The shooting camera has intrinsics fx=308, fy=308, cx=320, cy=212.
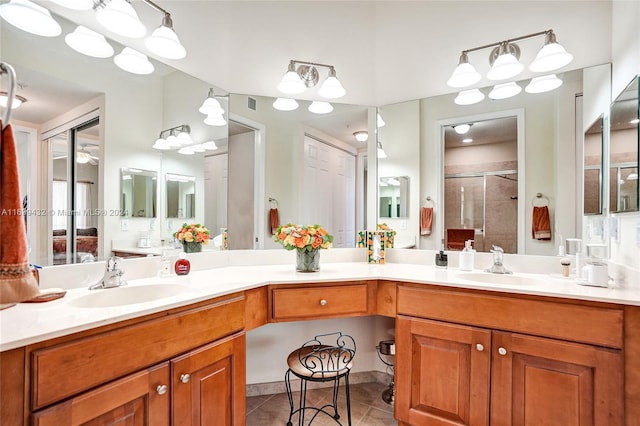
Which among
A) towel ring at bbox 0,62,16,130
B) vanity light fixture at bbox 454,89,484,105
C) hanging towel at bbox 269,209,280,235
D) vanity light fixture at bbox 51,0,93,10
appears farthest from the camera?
hanging towel at bbox 269,209,280,235

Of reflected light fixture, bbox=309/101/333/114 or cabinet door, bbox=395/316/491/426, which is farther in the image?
reflected light fixture, bbox=309/101/333/114

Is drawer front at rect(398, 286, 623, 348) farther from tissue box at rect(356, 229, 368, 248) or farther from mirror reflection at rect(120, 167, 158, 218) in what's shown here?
mirror reflection at rect(120, 167, 158, 218)

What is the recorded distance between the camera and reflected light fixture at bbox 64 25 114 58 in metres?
1.38

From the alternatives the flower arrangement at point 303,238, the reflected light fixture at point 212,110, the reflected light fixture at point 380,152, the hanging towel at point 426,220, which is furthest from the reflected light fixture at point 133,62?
the hanging towel at point 426,220

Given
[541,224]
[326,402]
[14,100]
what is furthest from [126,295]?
[541,224]

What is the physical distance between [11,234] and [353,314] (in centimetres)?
144

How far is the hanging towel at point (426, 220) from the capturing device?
86.4 inches

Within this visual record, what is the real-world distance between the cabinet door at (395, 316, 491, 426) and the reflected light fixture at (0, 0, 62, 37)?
6.93 feet

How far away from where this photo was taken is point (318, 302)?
166 cm

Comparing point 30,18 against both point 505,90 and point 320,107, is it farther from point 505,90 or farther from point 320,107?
point 505,90

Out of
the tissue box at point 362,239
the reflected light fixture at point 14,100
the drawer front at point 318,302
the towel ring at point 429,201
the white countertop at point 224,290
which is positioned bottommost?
the drawer front at point 318,302

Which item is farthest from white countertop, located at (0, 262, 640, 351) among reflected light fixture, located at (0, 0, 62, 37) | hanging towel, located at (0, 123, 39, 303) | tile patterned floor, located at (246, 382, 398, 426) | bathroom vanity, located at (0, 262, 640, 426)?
reflected light fixture, located at (0, 0, 62, 37)

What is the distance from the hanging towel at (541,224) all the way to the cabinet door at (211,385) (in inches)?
70.3

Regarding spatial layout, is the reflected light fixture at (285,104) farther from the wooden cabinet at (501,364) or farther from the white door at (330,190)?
the wooden cabinet at (501,364)
